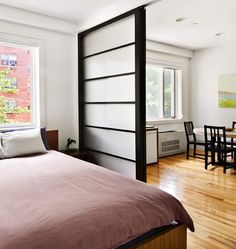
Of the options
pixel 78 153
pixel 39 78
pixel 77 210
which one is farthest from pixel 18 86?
pixel 77 210

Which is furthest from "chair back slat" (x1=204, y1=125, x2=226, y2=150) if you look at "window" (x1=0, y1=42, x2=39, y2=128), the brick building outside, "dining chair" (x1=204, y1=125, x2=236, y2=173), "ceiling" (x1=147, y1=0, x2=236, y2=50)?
the brick building outside

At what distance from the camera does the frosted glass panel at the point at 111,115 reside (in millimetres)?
3090

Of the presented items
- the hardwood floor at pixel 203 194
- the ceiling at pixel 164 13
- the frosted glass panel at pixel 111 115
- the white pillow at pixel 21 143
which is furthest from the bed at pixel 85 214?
the ceiling at pixel 164 13

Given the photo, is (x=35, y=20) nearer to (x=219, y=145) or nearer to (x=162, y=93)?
(x=162, y=93)

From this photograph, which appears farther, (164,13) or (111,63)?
(164,13)

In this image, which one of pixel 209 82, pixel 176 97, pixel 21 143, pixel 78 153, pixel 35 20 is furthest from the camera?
pixel 176 97

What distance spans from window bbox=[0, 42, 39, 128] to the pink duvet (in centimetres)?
164

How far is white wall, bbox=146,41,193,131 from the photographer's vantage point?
5221 mm

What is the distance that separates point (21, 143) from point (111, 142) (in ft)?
3.90

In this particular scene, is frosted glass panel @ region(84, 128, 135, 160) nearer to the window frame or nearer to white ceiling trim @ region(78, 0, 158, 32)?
white ceiling trim @ region(78, 0, 158, 32)

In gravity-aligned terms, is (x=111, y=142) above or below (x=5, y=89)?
below

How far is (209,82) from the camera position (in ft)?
19.2

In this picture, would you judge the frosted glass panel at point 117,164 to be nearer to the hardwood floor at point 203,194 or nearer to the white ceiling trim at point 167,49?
the hardwood floor at point 203,194

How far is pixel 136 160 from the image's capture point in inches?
118
